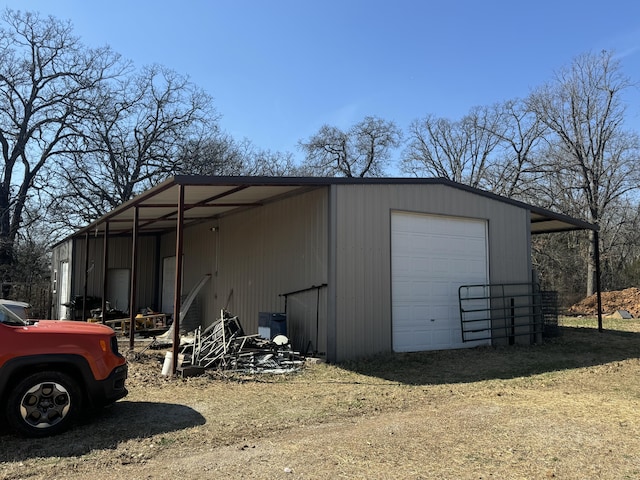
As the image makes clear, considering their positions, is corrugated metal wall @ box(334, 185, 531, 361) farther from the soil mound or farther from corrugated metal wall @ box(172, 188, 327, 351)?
the soil mound

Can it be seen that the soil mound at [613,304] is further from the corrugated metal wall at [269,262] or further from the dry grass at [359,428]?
the corrugated metal wall at [269,262]

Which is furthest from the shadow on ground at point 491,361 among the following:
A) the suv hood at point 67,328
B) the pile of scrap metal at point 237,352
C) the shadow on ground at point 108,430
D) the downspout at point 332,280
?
the suv hood at point 67,328

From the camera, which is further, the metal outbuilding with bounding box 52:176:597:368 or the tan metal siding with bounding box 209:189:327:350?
the tan metal siding with bounding box 209:189:327:350

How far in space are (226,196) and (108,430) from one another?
20.3ft

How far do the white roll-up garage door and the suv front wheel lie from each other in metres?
6.12

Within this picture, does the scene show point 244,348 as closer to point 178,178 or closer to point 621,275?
point 178,178

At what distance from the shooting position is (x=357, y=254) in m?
9.12

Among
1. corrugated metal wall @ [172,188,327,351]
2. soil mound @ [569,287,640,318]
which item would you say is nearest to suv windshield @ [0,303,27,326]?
corrugated metal wall @ [172,188,327,351]

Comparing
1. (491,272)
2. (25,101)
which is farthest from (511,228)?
(25,101)

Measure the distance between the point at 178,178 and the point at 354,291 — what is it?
11.9ft

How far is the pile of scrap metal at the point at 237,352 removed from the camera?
8.09 metres

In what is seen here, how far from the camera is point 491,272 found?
11070 mm

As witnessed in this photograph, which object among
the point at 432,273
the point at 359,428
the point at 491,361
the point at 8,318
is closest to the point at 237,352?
the point at 359,428

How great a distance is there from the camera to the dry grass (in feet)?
12.8
